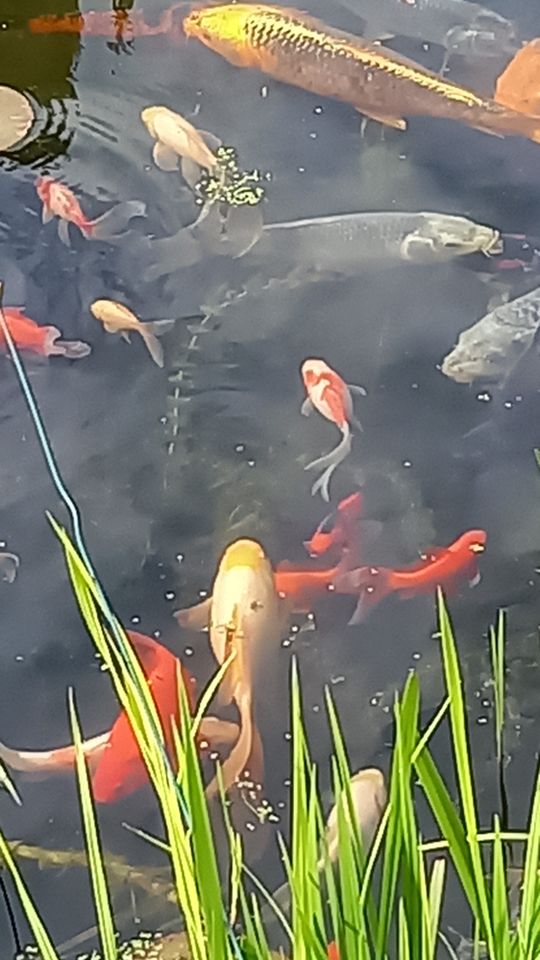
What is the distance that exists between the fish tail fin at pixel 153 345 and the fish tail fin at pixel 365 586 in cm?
36

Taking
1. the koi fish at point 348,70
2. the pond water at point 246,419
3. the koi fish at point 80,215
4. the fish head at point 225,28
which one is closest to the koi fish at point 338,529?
the pond water at point 246,419

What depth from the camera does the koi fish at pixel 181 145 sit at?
158cm

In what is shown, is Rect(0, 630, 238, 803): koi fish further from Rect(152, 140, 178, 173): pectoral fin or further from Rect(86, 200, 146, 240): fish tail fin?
Rect(152, 140, 178, 173): pectoral fin

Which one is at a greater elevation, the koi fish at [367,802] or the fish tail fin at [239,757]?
the koi fish at [367,802]

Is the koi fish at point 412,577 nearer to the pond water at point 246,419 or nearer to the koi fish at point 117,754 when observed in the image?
the pond water at point 246,419

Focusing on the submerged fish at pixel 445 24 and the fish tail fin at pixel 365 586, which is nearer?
the fish tail fin at pixel 365 586

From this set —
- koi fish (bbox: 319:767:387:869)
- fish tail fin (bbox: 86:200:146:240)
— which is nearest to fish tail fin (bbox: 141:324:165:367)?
fish tail fin (bbox: 86:200:146:240)

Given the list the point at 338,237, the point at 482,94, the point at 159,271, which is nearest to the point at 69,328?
the point at 159,271

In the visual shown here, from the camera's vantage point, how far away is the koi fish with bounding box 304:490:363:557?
1261mm

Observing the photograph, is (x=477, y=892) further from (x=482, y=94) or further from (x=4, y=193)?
(x=482, y=94)

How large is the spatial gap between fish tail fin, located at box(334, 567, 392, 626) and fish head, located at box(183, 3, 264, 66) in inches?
32.6

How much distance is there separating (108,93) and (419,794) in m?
1.06

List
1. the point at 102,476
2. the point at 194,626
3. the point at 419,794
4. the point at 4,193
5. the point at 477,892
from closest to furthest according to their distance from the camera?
the point at 477,892 → the point at 419,794 → the point at 194,626 → the point at 102,476 → the point at 4,193

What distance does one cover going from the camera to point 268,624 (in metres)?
1.19
